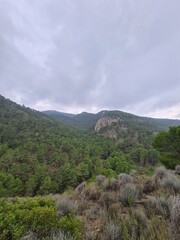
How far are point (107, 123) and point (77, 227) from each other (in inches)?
4189

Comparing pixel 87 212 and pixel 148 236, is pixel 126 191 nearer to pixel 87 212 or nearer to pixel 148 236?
pixel 87 212

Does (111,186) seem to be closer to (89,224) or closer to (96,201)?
(96,201)

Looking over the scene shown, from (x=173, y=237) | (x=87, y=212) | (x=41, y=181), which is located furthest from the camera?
(x=41, y=181)

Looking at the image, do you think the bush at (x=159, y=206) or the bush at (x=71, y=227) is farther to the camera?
the bush at (x=159, y=206)

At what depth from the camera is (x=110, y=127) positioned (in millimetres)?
98688

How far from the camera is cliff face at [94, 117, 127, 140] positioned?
296 feet

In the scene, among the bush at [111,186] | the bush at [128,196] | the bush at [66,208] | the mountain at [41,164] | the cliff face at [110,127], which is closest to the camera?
the bush at [66,208]

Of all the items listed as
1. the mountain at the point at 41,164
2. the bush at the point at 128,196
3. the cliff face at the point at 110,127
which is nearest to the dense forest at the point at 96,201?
the bush at the point at 128,196

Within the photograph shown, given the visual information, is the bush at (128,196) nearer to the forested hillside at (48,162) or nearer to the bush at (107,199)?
the bush at (107,199)

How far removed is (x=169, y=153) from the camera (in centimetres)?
1327

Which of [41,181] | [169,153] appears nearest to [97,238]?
[169,153]

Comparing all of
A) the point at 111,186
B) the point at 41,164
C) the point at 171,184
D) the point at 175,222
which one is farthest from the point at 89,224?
the point at 41,164

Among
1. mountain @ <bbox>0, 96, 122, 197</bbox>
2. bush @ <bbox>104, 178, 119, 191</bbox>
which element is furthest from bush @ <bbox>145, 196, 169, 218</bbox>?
mountain @ <bbox>0, 96, 122, 197</bbox>

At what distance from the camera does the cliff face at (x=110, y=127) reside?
296 ft
